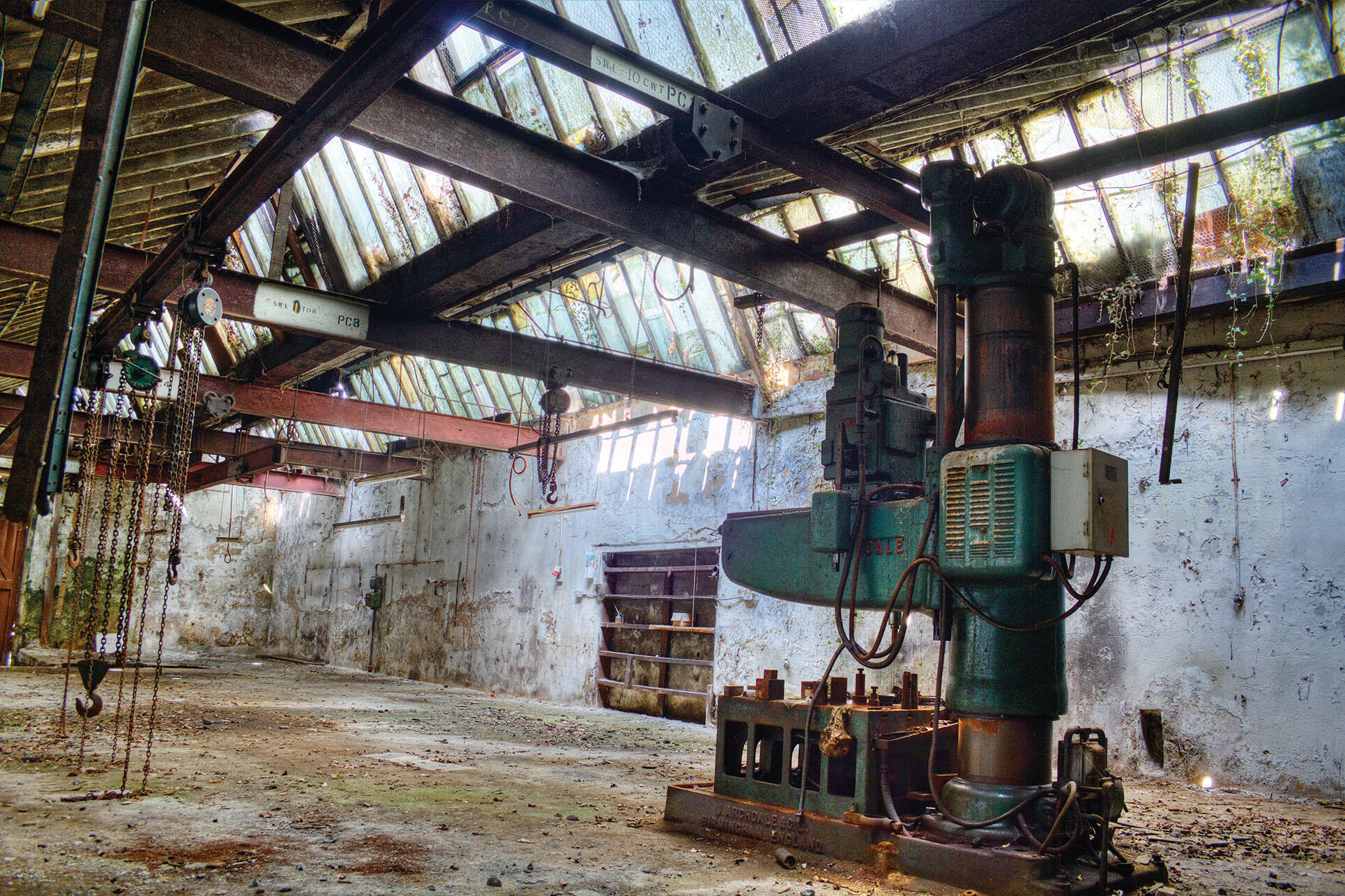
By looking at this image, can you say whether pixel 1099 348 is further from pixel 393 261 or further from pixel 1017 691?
pixel 393 261

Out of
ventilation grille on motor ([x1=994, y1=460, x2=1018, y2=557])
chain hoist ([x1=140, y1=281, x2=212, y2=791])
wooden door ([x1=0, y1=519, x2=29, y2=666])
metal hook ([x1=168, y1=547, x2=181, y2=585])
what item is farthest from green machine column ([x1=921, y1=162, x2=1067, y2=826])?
wooden door ([x1=0, y1=519, x2=29, y2=666])

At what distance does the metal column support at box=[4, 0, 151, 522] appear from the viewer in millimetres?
2754

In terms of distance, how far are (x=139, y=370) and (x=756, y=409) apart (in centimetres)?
601

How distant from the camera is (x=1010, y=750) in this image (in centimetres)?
370

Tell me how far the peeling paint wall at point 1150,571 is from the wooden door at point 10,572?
817cm

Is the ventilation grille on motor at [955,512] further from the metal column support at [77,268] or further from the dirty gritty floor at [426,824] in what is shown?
the metal column support at [77,268]

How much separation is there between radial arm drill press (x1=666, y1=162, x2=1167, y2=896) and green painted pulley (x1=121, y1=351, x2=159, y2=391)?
4.80 metres

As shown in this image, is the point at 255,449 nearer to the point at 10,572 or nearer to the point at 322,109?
the point at 10,572

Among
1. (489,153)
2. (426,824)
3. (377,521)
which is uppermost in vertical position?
(489,153)

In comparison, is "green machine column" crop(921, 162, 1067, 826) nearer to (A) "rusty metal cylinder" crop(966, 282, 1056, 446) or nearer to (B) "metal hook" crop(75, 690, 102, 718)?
Answer: (A) "rusty metal cylinder" crop(966, 282, 1056, 446)

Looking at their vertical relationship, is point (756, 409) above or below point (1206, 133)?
below

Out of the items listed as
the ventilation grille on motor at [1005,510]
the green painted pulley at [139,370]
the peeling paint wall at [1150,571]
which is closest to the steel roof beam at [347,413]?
the peeling paint wall at [1150,571]

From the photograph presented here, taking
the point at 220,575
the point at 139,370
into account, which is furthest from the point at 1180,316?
the point at 220,575

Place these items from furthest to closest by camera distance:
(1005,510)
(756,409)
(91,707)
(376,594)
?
(376,594) → (756,409) → (91,707) → (1005,510)
